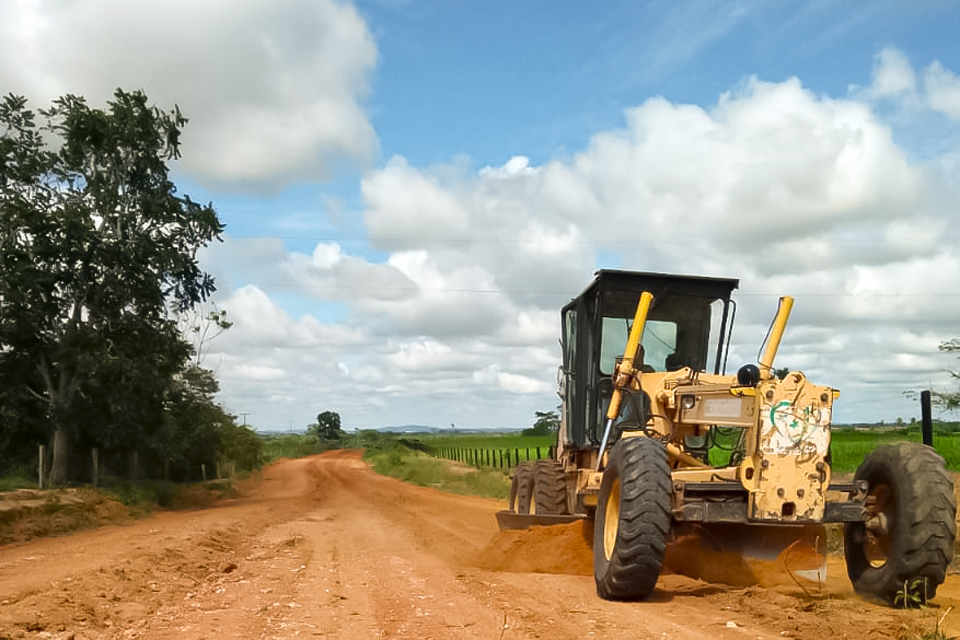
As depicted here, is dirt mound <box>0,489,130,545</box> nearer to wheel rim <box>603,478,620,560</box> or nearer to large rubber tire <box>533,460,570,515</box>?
large rubber tire <box>533,460,570,515</box>

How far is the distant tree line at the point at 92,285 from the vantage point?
87.8ft

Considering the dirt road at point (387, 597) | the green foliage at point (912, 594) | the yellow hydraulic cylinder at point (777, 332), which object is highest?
the yellow hydraulic cylinder at point (777, 332)

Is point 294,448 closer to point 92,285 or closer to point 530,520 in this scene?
point 92,285

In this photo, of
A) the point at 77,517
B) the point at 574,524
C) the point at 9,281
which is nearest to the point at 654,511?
the point at 574,524

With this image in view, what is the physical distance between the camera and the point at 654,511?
765cm

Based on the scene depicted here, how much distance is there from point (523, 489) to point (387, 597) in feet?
17.1

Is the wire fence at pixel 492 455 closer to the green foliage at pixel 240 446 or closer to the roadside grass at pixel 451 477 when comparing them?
the roadside grass at pixel 451 477

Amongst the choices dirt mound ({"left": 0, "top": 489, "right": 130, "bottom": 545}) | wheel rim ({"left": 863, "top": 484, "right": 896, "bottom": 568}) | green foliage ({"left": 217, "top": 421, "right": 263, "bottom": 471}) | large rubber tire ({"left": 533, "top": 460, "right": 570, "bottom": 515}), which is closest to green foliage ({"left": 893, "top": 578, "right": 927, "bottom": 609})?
wheel rim ({"left": 863, "top": 484, "right": 896, "bottom": 568})

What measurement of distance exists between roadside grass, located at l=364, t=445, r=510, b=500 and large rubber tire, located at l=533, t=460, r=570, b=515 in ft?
59.6

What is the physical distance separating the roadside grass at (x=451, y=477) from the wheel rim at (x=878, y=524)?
2211cm

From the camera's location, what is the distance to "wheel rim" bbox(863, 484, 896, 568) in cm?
819

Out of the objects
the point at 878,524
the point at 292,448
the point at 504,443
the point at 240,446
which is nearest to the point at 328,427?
the point at 292,448

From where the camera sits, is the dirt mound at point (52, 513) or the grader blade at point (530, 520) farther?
the dirt mound at point (52, 513)

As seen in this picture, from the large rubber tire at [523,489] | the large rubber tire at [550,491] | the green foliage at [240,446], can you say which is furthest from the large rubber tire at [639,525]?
the green foliage at [240,446]
